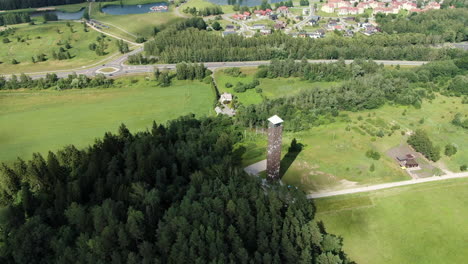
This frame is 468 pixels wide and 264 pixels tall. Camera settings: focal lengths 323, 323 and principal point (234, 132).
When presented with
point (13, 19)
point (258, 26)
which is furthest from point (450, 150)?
point (13, 19)

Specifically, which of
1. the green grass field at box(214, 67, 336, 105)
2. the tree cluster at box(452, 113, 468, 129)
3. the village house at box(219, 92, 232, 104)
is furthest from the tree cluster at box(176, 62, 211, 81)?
the tree cluster at box(452, 113, 468, 129)

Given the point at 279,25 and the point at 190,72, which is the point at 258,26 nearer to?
the point at 279,25

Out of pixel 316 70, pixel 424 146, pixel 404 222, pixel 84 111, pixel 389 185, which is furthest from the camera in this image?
pixel 316 70

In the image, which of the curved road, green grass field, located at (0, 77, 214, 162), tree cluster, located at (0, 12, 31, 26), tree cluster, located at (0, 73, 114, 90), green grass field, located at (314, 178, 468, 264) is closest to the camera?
green grass field, located at (314, 178, 468, 264)

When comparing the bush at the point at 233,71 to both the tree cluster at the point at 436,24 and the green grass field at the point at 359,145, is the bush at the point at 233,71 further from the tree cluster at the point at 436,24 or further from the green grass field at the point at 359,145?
the tree cluster at the point at 436,24

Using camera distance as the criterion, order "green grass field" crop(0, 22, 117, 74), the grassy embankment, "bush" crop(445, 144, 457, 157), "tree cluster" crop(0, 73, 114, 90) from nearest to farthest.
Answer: the grassy embankment → "bush" crop(445, 144, 457, 157) → "tree cluster" crop(0, 73, 114, 90) → "green grass field" crop(0, 22, 117, 74)

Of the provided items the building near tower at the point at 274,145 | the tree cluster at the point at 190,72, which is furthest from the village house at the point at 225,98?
the building near tower at the point at 274,145

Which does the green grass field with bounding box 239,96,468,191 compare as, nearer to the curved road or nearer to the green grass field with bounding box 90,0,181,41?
the curved road
